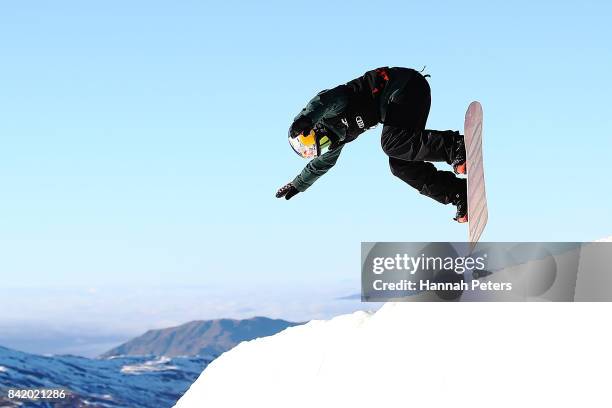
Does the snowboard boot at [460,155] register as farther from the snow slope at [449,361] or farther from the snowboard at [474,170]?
the snow slope at [449,361]

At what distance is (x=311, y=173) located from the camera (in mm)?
9898

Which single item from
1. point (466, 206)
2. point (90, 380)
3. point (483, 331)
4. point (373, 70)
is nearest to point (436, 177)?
point (466, 206)

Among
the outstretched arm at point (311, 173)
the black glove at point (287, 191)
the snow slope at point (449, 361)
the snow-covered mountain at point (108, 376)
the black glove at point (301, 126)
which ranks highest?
the black glove at point (301, 126)

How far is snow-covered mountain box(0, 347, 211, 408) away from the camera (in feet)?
159

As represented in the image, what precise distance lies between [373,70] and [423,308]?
11.6ft

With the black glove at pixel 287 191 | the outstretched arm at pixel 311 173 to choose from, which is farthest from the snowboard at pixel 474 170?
the black glove at pixel 287 191

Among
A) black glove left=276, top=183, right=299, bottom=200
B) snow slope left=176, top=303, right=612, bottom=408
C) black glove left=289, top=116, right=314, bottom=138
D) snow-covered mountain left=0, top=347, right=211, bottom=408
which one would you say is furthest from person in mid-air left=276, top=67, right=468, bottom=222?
snow-covered mountain left=0, top=347, right=211, bottom=408

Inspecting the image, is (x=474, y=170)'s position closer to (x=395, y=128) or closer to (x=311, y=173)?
(x=395, y=128)

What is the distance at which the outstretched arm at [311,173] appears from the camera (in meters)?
9.66

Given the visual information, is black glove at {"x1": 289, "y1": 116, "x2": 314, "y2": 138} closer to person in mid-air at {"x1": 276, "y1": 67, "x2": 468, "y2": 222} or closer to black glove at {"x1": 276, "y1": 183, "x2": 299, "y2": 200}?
person in mid-air at {"x1": 276, "y1": 67, "x2": 468, "y2": 222}

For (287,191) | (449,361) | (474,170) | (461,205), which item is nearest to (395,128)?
(474,170)

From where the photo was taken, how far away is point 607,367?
4816 mm

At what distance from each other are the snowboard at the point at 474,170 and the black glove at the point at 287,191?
2524 mm

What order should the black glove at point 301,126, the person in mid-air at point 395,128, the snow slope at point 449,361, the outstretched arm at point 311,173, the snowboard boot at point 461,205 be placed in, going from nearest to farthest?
1. the snow slope at point 449,361
2. the black glove at point 301,126
3. the person in mid-air at point 395,128
4. the snowboard boot at point 461,205
5. the outstretched arm at point 311,173
